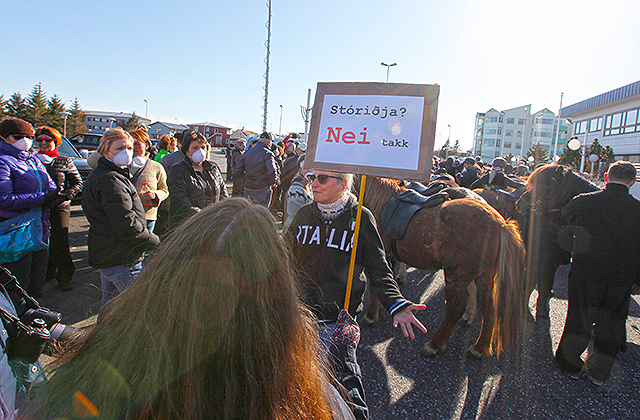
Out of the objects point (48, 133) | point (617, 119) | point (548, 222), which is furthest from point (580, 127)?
point (48, 133)

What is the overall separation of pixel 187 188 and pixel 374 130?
2.33m

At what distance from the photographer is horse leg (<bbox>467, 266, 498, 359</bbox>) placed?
3354 mm

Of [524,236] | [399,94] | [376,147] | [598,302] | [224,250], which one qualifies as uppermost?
[399,94]

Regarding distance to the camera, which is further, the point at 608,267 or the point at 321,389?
the point at 608,267

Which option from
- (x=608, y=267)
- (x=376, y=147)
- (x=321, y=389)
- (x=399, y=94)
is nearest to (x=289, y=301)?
(x=321, y=389)

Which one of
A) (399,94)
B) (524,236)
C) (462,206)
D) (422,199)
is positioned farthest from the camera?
(524,236)

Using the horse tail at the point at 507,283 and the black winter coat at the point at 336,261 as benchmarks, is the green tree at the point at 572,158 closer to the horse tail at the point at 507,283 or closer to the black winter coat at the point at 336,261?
the horse tail at the point at 507,283

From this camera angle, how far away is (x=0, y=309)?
1.16m

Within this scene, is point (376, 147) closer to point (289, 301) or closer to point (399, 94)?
point (399, 94)

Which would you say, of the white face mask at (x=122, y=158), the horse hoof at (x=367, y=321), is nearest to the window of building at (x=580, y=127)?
the horse hoof at (x=367, y=321)

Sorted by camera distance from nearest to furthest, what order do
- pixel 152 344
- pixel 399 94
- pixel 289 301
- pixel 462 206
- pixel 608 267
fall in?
pixel 152 344 < pixel 289 301 < pixel 399 94 < pixel 608 267 < pixel 462 206

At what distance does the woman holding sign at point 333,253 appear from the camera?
200cm

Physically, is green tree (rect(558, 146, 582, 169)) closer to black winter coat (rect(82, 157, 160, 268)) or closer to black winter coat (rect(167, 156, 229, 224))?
black winter coat (rect(167, 156, 229, 224))

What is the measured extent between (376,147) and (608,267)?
246 cm
